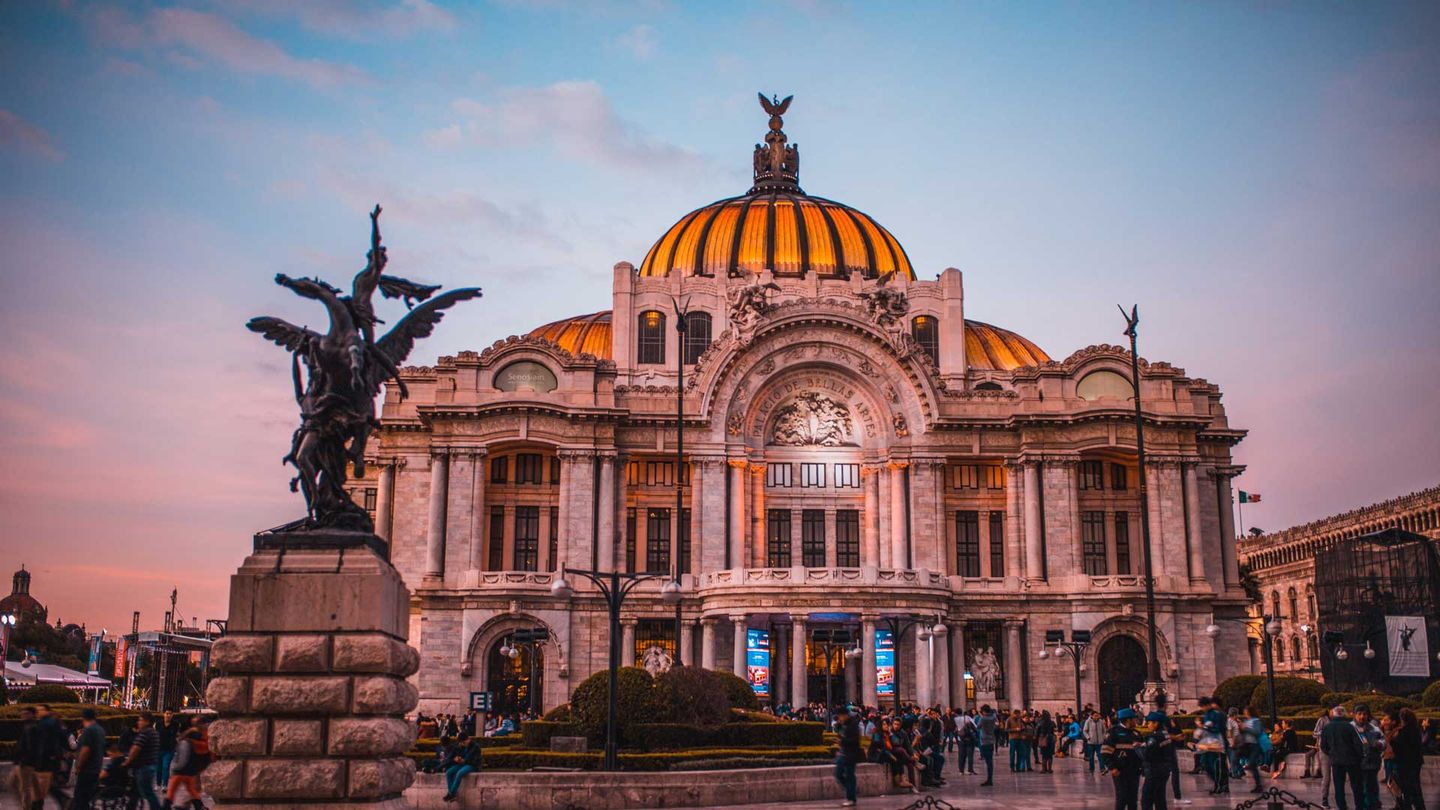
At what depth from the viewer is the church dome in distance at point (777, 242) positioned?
72.6 metres

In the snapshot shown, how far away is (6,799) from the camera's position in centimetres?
2652

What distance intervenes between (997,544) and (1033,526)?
3024 mm

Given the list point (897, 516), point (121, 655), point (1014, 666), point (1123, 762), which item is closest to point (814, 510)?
point (897, 516)

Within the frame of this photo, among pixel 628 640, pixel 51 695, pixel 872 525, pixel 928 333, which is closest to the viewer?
pixel 51 695

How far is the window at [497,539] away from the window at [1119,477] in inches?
1133

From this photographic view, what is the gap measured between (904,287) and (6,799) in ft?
172

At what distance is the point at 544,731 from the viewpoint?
32281 mm

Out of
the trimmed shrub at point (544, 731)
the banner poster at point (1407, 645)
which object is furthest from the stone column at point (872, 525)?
the trimmed shrub at point (544, 731)

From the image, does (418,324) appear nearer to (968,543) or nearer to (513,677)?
(513,677)

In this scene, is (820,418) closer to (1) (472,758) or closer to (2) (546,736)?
(2) (546,736)

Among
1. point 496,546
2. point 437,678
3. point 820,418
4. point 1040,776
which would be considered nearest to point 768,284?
point 820,418

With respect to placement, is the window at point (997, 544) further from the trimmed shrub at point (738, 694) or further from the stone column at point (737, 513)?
the trimmed shrub at point (738, 694)

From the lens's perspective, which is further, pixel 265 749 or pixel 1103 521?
pixel 1103 521

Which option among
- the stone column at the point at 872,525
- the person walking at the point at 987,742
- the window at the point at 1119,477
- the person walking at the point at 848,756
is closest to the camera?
the person walking at the point at 848,756
